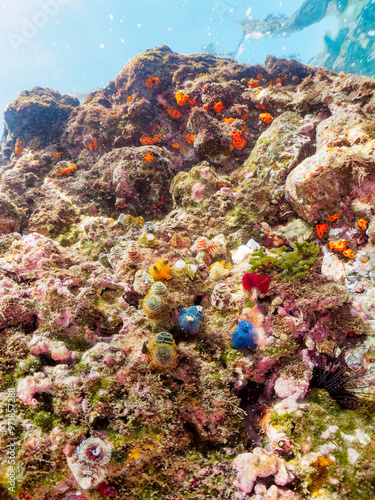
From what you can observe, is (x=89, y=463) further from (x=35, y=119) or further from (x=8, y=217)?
(x=35, y=119)

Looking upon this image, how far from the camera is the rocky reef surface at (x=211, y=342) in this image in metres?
2.25

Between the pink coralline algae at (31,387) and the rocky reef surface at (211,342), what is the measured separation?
0.05 ft

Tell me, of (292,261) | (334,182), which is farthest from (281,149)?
→ (292,261)

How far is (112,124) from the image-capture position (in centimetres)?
1095

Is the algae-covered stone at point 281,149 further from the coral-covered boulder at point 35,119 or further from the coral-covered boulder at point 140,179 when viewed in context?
the coral-covered boulder at point 35,119

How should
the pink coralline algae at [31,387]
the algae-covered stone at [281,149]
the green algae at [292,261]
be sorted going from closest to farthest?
the pink coralline algae at [31,387] < the green algae at [292,261] < the algae-covered stone at [281,149]

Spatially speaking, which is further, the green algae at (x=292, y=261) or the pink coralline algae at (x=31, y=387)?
the green algae at (x=292, y=261)

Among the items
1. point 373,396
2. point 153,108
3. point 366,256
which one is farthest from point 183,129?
point 373,396

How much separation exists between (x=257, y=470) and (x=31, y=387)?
102 inches

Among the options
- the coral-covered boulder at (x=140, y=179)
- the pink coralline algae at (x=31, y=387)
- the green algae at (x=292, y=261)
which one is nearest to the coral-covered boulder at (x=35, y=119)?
the coral-covered boulder at (x=140, y=179)

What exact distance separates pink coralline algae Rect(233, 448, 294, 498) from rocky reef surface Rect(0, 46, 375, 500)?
12 mm

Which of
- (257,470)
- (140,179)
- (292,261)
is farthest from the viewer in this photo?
(140,179)

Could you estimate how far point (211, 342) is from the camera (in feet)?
10.7

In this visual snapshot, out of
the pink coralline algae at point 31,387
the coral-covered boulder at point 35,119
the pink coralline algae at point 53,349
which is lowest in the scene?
the pink coralline algae at point 31,387
